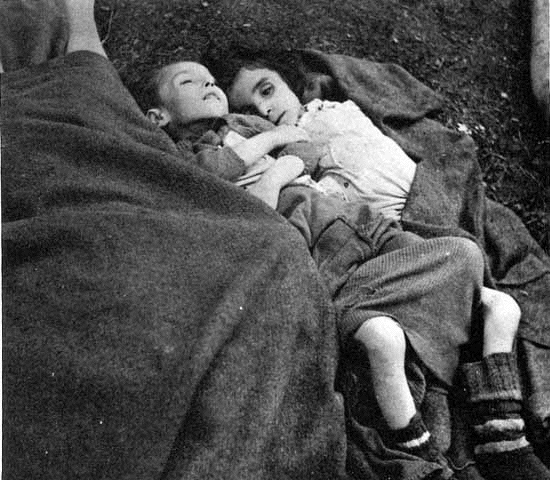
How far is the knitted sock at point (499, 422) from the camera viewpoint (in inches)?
63.4

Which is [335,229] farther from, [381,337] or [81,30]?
[81,30]

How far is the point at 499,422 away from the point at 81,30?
169 centimetres

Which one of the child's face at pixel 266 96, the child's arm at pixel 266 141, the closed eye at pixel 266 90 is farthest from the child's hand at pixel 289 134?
the closed eye at pixel 266 90

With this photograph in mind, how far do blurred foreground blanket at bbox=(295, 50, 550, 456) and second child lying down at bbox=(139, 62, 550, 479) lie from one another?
0.35 feet

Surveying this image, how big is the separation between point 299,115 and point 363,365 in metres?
1.08

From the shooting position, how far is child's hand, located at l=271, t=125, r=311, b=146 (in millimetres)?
2266

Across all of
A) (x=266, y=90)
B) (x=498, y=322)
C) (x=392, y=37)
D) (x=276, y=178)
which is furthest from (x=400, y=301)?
(x=392, y=37)

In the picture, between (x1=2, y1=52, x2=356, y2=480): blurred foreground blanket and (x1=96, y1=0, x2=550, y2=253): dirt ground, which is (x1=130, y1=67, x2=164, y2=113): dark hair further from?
(x1=2, y1=52, x2=356, y2=480): blurred foreground blanket

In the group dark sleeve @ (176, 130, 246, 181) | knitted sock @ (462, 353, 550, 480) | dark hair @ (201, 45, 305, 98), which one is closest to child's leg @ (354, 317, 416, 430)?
knitted sock @ (462, 353, 550, 480)

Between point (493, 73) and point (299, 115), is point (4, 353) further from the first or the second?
point (493, 73)

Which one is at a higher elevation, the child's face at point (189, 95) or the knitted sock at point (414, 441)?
the child's face at point (189, 95)

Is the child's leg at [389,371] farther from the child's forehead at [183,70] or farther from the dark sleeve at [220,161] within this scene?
the child's forehead at [183,70]

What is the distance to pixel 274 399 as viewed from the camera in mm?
1508

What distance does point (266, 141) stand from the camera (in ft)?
7.27
